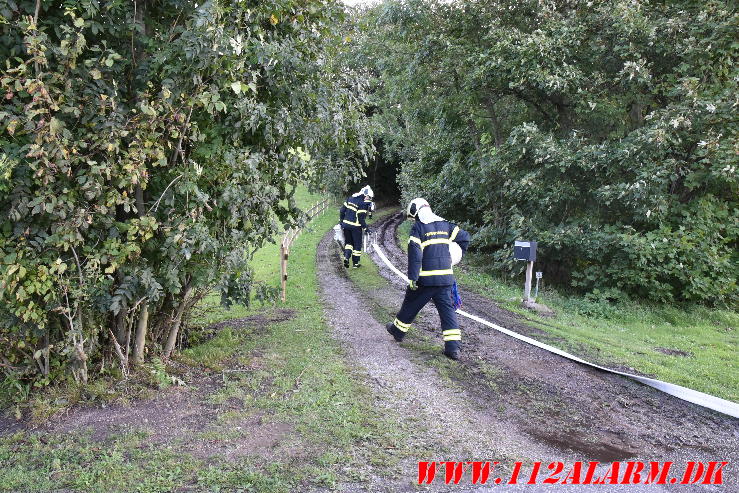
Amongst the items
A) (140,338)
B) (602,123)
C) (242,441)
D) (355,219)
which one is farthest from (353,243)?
(242,441)

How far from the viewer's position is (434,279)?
6574 millimetres

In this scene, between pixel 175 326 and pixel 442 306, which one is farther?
pixel 442 306

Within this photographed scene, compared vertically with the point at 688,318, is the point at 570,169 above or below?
above

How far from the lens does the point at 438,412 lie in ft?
16.2

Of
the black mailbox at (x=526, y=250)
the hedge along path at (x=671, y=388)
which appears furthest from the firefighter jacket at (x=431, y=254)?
the black mailbox at (x=526, y=250)

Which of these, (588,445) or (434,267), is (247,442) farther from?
(434,267)

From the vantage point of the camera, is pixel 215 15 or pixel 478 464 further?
pixel 215 15

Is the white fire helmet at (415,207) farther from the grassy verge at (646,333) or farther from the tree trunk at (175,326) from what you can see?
the grassy verge at (646,333)

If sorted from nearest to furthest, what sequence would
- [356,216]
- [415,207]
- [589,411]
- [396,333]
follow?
[589,411] → [415,207] → [396,333] → [356,216]

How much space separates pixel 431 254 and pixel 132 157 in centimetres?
358

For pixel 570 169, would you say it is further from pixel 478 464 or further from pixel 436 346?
pixel 478 464

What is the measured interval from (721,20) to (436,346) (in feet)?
30.7

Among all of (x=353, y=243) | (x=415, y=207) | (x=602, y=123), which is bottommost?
(x=353, y=243)

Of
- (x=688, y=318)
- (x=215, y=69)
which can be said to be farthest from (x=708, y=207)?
(x=215, y=69)
